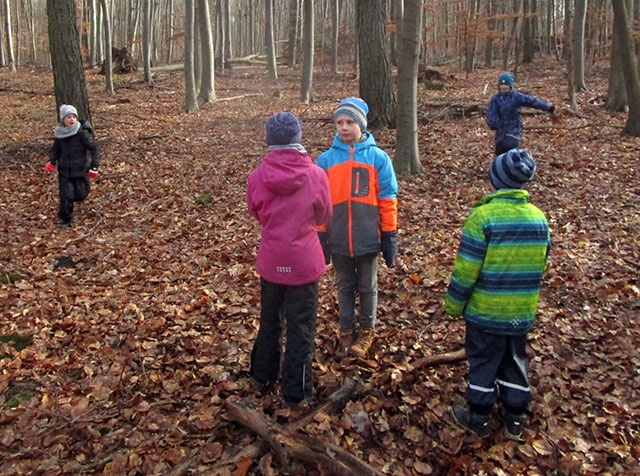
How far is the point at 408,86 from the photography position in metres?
7.61

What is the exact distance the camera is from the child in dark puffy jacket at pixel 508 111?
7637 millimetres

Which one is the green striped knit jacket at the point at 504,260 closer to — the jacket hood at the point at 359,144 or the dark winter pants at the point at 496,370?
the dark winter pants at the point at 496,370

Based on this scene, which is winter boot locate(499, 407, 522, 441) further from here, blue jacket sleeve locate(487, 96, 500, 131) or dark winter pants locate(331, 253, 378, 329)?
blue jacket sleeve locate(487, 96, 500, 131)

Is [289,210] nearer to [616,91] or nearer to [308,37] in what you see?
[616,91]

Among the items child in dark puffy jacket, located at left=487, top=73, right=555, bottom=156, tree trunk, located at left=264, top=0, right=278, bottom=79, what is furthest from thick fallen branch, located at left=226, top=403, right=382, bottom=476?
tree trunk, located at left=264, top=0, right=278, bottom=79

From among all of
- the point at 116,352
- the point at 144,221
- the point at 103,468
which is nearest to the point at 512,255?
the point at 103,468

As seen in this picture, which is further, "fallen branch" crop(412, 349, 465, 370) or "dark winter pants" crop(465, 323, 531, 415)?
"fallen branch" crop(412, 349, 465, 370)

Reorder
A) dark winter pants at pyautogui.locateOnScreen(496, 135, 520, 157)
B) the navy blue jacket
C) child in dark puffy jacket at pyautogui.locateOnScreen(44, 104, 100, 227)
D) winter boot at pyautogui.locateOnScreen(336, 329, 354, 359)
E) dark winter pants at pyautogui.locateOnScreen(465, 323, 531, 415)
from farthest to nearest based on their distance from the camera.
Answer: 1. dark winter pants at pyautogui.locateOnScreen(496, 135, 520, 157)
2. the navy blue jacket
3. child in dark puffy jacket at pyautogui.locateOnScreen(44, 104, 100, 227)
4. winter boot at pyautogui.locateOnScreen(336, 329, 354, 359)
5. dark winter pants at pyautogui.locateOnScreen(465, 323, 531, 415)

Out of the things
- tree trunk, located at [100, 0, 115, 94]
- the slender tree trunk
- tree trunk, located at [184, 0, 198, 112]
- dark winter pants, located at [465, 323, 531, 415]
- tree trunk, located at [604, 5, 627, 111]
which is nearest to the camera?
dark winter pants, located at [465, 323, 531, 415]

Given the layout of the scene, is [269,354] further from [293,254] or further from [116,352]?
[116,352]

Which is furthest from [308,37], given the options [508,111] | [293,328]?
[293,328]

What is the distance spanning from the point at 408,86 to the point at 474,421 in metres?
5.79

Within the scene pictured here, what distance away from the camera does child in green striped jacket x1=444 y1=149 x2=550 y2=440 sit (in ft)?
9.48

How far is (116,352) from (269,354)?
1.77 meters
